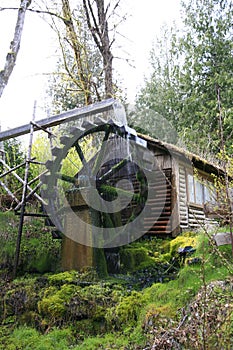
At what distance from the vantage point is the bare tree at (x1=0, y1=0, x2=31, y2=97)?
7.91m

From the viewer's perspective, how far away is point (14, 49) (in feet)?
26.9

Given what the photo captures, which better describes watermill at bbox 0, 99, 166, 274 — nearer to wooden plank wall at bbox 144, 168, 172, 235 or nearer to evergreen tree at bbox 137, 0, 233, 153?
wooden plank wall at bbox 144, 168, 172, 235

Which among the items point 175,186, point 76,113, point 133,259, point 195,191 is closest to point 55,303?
point 133,259

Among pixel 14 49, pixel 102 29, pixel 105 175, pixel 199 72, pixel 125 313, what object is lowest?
pixel 125 313

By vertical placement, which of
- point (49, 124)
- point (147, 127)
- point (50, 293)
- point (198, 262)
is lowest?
point (50, 293)

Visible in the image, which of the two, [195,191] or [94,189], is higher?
[195,191]

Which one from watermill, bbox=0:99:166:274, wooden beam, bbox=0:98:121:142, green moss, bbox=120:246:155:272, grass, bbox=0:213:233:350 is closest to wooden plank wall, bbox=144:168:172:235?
watermill, bbox=0:99:166:274

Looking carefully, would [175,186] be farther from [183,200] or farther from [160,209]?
[160,209]

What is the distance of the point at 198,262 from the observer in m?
3.98

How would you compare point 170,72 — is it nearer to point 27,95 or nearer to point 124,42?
point 27,95

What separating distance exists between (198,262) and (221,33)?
18.9 metres

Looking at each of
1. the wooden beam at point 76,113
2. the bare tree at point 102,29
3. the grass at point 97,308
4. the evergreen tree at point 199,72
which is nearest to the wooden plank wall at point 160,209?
the wooden beam at point 76,113

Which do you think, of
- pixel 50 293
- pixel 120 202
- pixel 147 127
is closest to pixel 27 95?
pixel 147 127

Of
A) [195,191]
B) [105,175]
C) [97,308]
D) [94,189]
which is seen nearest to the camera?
[97,308]
